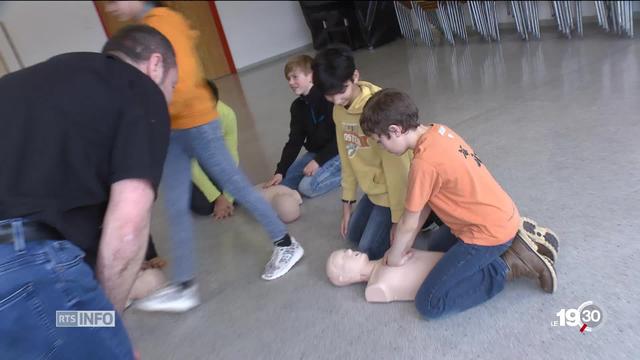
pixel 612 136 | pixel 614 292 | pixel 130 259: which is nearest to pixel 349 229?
pixel 614 292

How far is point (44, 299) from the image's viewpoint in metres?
0.90

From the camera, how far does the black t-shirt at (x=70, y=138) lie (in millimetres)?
916

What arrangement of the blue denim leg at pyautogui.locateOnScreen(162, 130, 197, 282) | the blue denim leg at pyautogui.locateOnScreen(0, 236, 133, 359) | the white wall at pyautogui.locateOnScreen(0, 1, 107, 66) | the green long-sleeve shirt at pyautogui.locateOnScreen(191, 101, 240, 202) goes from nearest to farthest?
the blue denim leg at pyautogui.locateOnScreen(0, 236, 133, 359) → the blue denim leg at pyautogui.locateOnScreen(162, 130, 197, 282) → the green long-sleeve shirt at pyautogui.locateOnScreen(191, 101, 240, 202) → the white wall at pyautogui.locateOnScreen(0, 1, 107, 66)

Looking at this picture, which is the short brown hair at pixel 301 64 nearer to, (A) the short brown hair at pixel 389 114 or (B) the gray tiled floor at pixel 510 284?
Answer: (B) the gray tiled floor at pixel 510 284

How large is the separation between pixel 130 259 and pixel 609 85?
2965mm

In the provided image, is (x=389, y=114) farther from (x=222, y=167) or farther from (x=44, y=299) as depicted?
(x=44, y=299)

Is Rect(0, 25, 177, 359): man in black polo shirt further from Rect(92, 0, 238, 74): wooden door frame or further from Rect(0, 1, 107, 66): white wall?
Rect(92, 0, 238, 74): wooden door frame

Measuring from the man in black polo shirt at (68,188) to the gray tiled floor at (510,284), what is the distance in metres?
0.78

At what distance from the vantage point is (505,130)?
2.73 m

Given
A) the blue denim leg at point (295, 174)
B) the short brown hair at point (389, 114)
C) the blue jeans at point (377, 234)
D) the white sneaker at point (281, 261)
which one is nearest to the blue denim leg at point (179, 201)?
the white sneaker at point (281, 261)

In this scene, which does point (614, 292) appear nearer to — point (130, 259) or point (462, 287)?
point (462, 287)

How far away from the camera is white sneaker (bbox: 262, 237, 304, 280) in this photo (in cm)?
198

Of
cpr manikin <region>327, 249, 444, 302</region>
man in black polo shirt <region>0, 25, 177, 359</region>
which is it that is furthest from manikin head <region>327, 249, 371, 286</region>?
man in black polo shirt <region>0, 25, 177, 359</region>

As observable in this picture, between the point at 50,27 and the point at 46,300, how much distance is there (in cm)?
673
